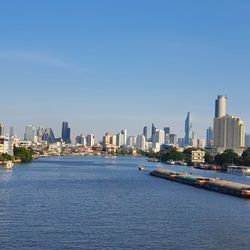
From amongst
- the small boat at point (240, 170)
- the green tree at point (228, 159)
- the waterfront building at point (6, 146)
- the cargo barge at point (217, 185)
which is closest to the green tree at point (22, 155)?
the waterfront building at point (6, 146)

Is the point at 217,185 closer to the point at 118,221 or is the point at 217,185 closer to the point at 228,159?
the point at 118,221

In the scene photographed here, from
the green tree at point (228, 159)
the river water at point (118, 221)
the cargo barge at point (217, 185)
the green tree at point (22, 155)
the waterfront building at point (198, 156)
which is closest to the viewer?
the river water at point (118, 221)

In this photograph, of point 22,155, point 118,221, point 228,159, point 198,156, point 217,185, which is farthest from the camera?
point 198,156

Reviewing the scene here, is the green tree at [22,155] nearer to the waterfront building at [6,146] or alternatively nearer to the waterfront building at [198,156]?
the waterfront building at [6,146]

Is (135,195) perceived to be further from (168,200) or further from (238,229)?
(238,229)

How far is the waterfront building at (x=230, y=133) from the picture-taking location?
177 meters

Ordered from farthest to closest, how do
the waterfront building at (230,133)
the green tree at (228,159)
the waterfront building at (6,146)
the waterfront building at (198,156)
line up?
1. the waterfront building at (230,133)
2. the waterfront building at (198,156)
3. the waterfront building at (6,146)
4. the green tree at (228,159)

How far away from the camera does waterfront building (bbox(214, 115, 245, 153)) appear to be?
177 meters

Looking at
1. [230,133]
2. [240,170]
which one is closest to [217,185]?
[240,170]

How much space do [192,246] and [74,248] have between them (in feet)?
15.9

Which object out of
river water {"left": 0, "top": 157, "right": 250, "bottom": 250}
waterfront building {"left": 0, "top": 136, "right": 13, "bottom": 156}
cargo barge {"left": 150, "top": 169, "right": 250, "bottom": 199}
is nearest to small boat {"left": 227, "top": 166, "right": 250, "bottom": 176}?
cargo barge {"left": 150, "top": 169, "right": 250, "bottom": 199}

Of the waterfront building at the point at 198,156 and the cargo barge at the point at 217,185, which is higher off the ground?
the waterfront building at the point at 198,156

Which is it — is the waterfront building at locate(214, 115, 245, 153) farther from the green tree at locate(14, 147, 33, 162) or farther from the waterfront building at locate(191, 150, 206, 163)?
the green tree at locate(14, 147, 33, 162)

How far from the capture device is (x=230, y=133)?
178625 mm
